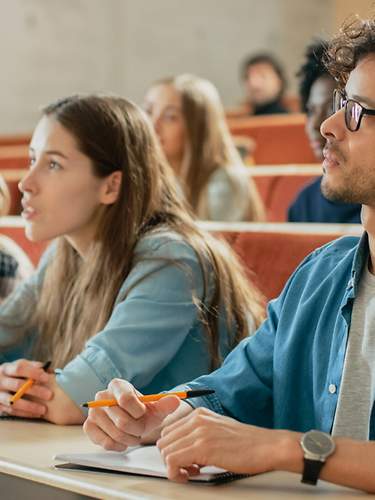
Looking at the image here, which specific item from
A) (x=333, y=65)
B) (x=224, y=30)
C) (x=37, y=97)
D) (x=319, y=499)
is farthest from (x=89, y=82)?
(x=319, y=499)

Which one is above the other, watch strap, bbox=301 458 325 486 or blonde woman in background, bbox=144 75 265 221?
watch strap, bbox=301 458 325 486

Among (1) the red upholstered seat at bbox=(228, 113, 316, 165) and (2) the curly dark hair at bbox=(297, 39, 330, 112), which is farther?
(1) the red upholstered seat at bbox=(228, 113, 316, 165)

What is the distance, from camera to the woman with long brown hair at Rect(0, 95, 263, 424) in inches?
77.4

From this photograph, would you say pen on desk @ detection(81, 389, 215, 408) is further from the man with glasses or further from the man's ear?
the man's ear

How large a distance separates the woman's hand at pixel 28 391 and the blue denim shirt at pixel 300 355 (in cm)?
36

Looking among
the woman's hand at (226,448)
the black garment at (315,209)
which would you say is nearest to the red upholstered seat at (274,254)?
the woman's hand at (226,448)

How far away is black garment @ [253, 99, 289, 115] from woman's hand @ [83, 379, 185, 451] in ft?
20.0

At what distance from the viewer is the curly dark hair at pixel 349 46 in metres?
1.55

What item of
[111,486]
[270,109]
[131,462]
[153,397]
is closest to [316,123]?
[153,397]

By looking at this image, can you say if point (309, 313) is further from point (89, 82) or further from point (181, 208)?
point (89, 82)

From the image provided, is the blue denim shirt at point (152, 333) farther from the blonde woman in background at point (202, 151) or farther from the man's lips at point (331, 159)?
the blonde woman in background at point (202, 151)

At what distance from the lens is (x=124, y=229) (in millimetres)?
2115

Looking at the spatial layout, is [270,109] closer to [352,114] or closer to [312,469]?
[352,114]

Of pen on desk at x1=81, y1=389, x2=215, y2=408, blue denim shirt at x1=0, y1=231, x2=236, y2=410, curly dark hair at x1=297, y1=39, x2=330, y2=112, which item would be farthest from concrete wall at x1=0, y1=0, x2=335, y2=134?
pen on desk at x1=81, y1=389, x2=215, y2=408
